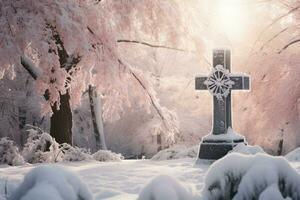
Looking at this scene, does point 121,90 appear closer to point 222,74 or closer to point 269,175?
point 222,74

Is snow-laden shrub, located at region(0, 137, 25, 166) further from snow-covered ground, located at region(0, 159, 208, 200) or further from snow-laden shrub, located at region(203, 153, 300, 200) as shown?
snow-laden shrub, located at region(203, 153, 300, 200)

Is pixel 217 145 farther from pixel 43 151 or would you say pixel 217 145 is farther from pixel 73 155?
pixel 43 151

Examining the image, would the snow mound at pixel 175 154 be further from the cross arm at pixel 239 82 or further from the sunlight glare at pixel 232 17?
the sunlight glare at pixel 232 17

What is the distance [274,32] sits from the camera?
20.6m

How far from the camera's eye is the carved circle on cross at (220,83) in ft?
42.3

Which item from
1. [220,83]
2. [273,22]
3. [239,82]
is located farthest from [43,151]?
[273,22]

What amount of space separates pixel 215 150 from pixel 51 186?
28.6 feet

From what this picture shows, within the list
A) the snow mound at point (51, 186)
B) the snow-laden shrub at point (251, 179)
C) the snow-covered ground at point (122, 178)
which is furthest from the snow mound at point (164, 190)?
the snow-covered ground at point (122, 178)

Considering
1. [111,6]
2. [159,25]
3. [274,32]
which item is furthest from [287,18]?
[111,6]

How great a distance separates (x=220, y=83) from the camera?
42.3 ft

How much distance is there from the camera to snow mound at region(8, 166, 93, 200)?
12.2 ft

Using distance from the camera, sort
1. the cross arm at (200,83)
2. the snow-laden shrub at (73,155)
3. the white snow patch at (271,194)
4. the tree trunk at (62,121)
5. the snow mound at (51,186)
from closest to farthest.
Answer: the snow mound at (51,186) → the white snow patch at (271,194) → the cross arm at (200,83) → the snow-laden shrub at (73,155) → the tree trunk at (62,121)

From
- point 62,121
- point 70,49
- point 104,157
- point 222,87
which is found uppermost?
point 70,49

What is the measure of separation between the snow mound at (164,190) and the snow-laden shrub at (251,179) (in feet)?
0.87
